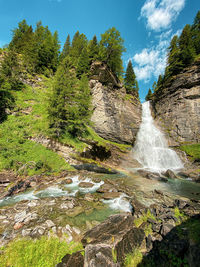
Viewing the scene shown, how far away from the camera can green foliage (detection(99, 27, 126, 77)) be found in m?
27.1

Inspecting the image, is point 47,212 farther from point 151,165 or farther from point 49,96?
point 151,165

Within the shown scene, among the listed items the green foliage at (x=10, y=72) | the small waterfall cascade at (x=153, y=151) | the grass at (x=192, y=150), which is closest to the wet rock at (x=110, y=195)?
the small waterfall cascade at (x=153, y=151)

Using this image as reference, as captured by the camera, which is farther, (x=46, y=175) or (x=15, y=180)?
(x=46, y=175)

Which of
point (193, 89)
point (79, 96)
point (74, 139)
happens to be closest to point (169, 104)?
point (193, 89)

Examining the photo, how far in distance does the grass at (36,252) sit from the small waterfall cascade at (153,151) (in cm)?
1826

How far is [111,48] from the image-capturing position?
27.9m

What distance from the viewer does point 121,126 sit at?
2606 centimetres

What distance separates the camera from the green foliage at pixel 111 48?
2714 centimetres

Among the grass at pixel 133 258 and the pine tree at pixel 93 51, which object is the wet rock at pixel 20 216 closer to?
the grass at pixel 133 258

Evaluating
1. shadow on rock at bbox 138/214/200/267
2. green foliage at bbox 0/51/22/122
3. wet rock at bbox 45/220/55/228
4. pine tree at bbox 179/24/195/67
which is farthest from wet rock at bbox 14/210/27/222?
pine tree at bbox 179/24/195/67

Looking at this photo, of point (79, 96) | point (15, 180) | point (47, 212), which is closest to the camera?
point (47, 212)

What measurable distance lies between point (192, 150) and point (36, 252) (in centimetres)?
2842

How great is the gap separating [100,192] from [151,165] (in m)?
16.9

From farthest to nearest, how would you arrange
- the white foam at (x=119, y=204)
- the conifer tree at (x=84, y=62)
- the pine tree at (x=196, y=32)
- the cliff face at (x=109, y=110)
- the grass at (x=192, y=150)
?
the pine tree at (x=196, y=32), the conifer tree at (x=84, y=62), the cliff face at (x=109, y=110), the grass at (x=192, y=150), the white foam at (x=119, y=204)
